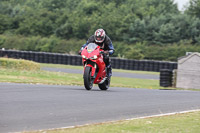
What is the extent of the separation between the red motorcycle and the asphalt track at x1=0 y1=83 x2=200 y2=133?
66.6 inches

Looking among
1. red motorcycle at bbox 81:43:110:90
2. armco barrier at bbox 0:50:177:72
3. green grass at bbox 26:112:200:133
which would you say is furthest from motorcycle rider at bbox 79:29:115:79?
armco barrier at bbox 0:50:177:72

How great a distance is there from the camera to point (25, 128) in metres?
6.07

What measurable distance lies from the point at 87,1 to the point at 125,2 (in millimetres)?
6471

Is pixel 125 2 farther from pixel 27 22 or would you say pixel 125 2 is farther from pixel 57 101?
pixel 57 101

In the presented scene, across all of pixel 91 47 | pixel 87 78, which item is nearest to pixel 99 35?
pixel 91 47

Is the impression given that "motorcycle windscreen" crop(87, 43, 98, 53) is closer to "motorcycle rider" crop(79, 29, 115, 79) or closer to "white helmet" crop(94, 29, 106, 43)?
"motorcycle rider" crop(79, 29, 115, 79)

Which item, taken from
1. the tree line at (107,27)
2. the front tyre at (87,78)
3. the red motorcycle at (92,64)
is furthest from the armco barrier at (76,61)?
the front tyre at (87,78)

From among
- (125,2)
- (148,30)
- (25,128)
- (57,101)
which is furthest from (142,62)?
(125,2)

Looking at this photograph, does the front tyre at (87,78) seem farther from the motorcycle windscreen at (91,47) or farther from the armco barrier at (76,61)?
the armco barrier at (76,61)

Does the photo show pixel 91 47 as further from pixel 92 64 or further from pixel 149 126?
pixel 149 126

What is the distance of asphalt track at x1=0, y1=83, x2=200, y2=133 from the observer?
21.5ft

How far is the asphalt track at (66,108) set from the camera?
655 centimetres

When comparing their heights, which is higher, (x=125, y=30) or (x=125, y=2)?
(x=125, y=2)

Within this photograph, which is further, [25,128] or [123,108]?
[123,108]
